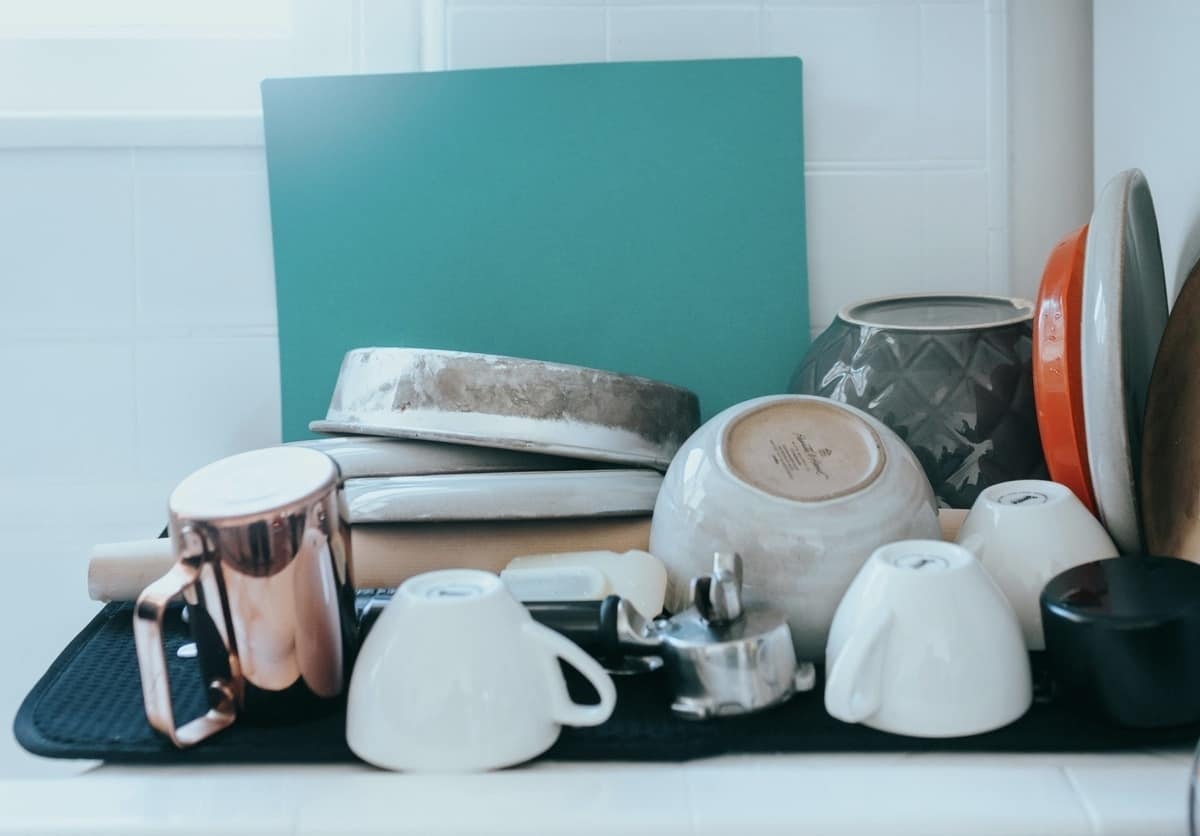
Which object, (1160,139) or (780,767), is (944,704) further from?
(1160,139)

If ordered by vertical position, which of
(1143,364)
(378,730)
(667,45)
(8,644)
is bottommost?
(8,644)

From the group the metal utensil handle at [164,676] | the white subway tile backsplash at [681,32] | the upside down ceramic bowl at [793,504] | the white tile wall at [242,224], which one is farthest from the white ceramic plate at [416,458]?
the white subway tile backsplash at [681,32]

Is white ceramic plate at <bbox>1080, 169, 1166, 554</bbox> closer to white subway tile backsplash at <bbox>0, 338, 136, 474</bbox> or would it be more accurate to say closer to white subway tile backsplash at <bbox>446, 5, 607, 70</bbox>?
white subway tile backsplash at <bbox>446, 5, 607, 70</bbox>

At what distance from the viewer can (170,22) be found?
1.24m

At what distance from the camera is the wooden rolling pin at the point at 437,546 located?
0.80 m

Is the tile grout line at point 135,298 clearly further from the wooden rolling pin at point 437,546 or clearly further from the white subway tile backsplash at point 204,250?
the wooden rolling pin at point 437,546

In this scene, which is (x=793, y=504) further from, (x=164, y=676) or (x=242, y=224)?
(x=242, y=224)

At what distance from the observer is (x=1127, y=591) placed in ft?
1.99

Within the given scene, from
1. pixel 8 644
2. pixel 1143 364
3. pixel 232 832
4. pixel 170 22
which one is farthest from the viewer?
pixel 170 22

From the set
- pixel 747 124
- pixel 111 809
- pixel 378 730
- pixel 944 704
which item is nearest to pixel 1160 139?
pixel 747 124

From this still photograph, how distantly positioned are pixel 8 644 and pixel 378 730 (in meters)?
0.71

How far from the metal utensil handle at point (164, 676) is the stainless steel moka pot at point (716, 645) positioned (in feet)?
0.59

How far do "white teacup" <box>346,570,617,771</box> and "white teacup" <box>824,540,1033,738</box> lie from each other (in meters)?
0.12

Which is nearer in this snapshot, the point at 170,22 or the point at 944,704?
the point at 944,704
